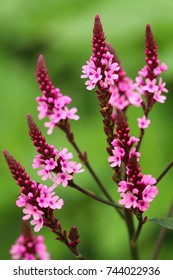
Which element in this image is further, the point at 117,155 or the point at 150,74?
the point at 150,74

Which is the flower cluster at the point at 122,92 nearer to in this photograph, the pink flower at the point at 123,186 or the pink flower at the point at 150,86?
the pink flower at the point at 150,86

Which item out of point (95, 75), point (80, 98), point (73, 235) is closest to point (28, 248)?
point (73, 235)

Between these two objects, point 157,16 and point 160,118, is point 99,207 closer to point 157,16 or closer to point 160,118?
point 160,118

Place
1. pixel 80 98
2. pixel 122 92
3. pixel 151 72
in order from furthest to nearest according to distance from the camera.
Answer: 1. pixel 80 98
2. pixel 122 92
3. pixel 151 72

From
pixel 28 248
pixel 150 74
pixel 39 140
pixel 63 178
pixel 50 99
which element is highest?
pixel 150 74

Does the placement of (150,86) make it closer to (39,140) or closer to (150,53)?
(150,53)

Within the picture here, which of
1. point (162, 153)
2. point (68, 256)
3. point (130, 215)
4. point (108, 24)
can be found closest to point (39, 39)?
point (108, 24)
